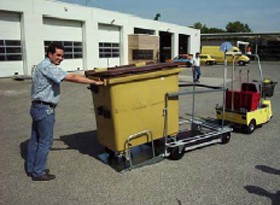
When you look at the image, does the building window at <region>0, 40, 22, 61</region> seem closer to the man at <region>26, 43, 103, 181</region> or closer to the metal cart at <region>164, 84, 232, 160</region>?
the metal cart at <region>164, 84, 232, 160</region>

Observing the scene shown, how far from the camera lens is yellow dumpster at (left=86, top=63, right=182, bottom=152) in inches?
166

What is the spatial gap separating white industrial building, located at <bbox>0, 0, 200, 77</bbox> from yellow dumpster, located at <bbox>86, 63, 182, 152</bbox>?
15.7m

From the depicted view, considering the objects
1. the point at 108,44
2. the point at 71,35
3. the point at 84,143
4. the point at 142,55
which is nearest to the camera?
the point at 84,143

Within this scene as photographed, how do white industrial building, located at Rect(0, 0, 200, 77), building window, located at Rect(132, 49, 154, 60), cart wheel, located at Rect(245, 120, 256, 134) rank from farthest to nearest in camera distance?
building window, located at Rect(132, 49, 154, 60), white industrial building, located at Rect(0, 0, 200, 77), cart wheel, located at Rect(245, 120, 256, 134)

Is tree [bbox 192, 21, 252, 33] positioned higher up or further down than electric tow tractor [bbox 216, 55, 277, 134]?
higher up

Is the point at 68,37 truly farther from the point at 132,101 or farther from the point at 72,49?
the point at 132,101

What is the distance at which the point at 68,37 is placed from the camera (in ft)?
73.0

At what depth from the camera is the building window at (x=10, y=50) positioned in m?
18.0

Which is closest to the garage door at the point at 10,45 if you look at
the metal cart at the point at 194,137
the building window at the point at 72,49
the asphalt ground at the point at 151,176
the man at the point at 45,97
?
the building window at the point at 72,49

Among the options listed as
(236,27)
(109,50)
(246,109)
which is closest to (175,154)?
(246,109)

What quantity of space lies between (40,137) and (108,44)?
75.2 ft

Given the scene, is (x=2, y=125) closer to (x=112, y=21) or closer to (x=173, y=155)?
(x=173, y=155)

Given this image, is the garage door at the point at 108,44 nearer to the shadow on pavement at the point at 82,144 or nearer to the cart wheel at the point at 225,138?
the shadow on pavement at the point at 82,144

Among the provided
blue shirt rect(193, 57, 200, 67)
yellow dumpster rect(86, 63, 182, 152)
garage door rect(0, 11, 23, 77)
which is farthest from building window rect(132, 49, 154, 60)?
yellow dumpster rect(86, 63, 182, 152)
